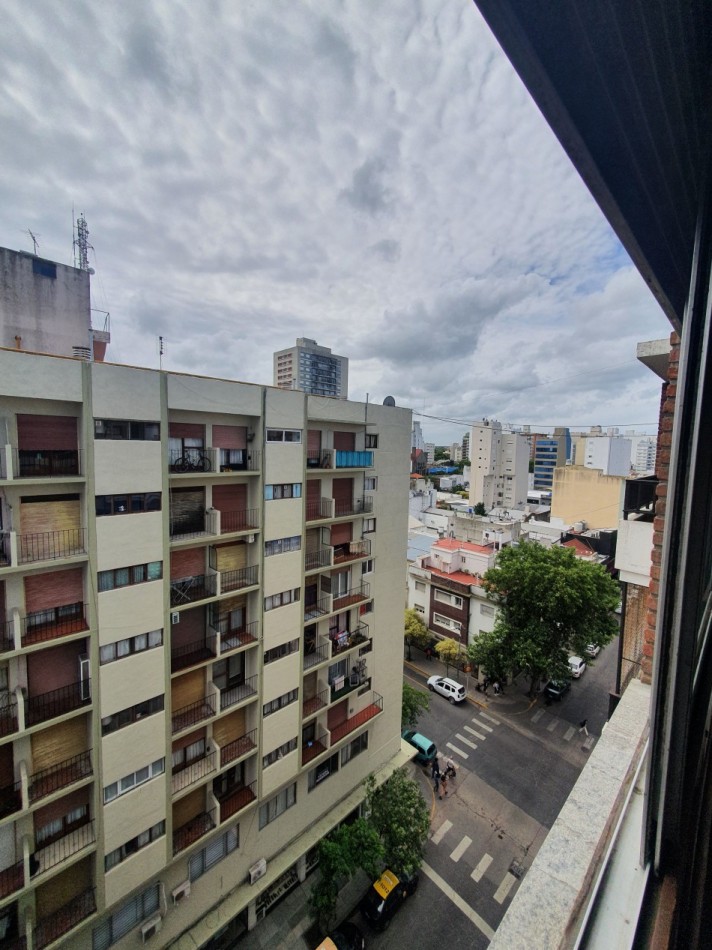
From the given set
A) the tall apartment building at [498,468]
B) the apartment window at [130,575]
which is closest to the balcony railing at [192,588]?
the apartment window at [130,575]

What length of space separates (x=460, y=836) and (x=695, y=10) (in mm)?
15729

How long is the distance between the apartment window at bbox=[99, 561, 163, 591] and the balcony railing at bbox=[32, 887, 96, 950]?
5.24m

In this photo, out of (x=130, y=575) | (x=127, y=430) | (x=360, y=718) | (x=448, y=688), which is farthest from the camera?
(x=448, y=688)

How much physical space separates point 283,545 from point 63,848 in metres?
6.02

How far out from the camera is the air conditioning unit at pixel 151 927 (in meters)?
7.68

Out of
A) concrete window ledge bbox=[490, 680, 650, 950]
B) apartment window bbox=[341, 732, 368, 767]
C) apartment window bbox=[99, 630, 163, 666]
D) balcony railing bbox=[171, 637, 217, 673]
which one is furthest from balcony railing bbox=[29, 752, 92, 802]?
concrete window ledge bbox=[490, 680, 650, 950]

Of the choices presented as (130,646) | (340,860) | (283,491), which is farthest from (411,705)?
(130,646)

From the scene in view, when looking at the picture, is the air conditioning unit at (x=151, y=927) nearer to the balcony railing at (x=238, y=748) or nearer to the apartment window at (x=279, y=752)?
the balcony railing at (x=238, y=748)

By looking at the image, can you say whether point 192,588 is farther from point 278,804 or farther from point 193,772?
point 278,804

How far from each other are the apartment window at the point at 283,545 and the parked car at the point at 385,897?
333 inches

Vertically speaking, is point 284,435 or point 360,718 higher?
point 284,435

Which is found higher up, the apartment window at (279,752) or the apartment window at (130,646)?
the apartment window at (130,646)

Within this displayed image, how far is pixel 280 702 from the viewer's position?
31.2 feet

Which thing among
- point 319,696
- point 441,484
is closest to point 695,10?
point 319,696
